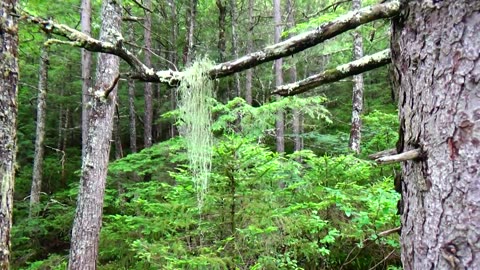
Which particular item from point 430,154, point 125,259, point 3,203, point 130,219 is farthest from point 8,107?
point 430,154

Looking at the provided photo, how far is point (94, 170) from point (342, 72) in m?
5.13

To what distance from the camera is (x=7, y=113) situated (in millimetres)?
4020

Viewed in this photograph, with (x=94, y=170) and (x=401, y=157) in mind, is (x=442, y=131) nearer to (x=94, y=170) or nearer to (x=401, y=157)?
(x=401, y=157)

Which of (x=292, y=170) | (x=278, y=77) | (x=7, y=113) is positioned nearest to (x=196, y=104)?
(x=7, y=113)

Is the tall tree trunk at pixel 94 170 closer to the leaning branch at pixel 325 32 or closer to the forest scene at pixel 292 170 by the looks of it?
the forest scene at pixel 292 170

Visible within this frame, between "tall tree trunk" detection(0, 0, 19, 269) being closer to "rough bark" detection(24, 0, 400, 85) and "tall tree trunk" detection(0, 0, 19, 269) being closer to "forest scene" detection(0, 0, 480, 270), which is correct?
"forest scene" detection(0, 0, 480, 270)

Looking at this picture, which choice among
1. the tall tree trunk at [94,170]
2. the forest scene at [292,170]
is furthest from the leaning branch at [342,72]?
the tall tree trunk at [94,170]

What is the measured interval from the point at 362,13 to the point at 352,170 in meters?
3.29

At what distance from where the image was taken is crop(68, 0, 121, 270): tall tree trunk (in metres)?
5.86

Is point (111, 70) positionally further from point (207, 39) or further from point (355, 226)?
point (207, 39)

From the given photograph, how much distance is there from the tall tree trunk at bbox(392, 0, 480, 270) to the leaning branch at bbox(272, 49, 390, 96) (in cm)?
20

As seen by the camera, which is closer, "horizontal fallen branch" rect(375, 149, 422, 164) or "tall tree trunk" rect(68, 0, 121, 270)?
"horizontal fallen branch" rect(375, 149, 422, 164)

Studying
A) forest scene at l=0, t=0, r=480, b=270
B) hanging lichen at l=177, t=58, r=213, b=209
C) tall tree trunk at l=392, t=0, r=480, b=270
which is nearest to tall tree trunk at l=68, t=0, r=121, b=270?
forest scene at l=0, t=0, r=480, b=270

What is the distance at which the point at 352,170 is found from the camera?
4602 millimetres
